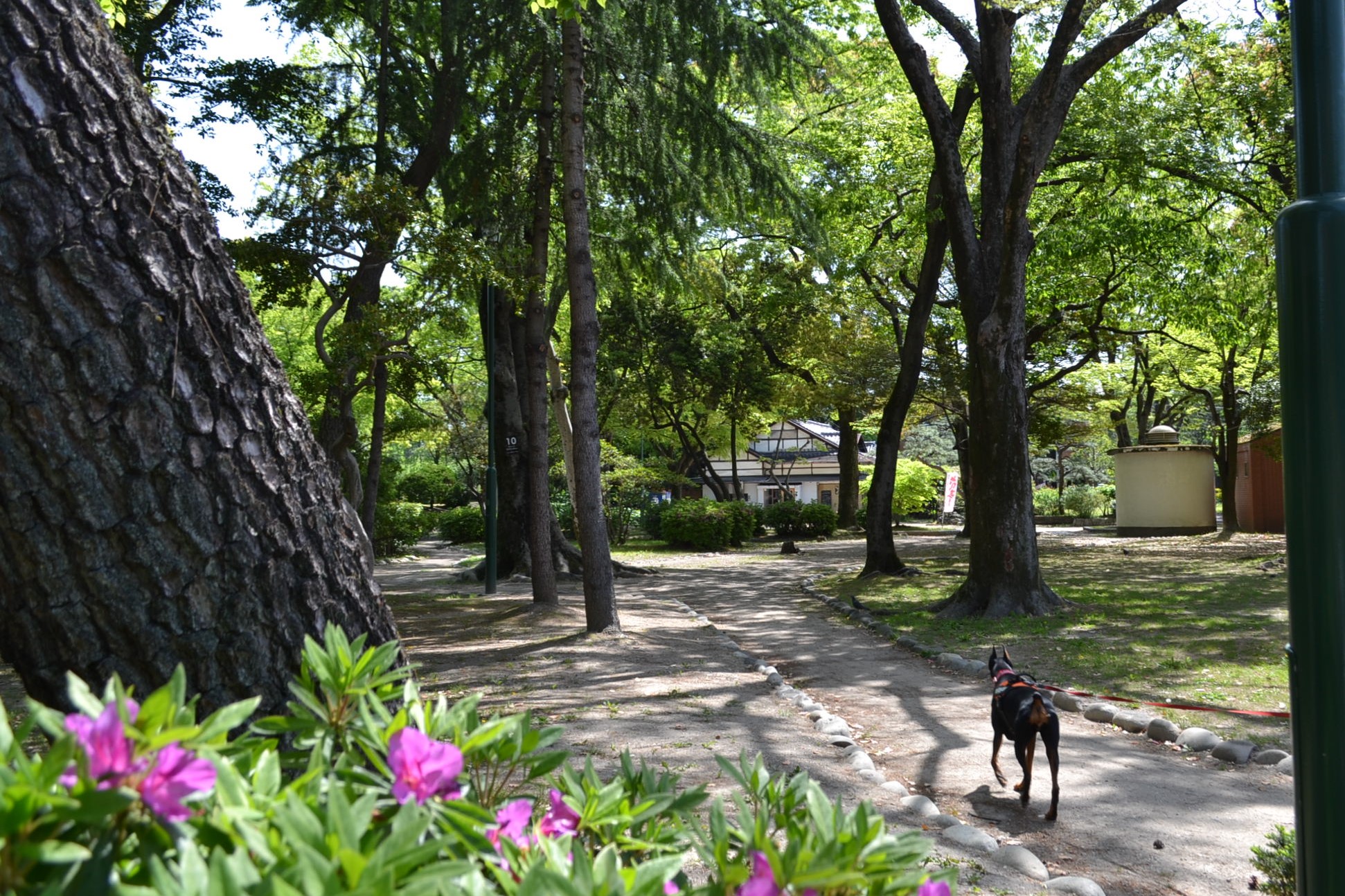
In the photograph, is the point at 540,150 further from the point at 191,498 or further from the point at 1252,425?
the point at 1252,425

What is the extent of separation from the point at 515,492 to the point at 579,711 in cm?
1143

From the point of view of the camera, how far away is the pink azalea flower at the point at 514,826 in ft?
4.12

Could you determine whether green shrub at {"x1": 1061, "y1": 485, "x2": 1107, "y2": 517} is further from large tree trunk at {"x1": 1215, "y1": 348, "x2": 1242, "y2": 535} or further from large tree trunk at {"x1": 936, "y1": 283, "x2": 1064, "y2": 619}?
large tree trunk at {"x1": 936, "y1": 283, "x2": 1064, "y2": 619}

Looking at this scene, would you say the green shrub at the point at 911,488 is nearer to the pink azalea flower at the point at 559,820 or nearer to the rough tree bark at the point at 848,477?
the rough tree bark at the point at 848,477

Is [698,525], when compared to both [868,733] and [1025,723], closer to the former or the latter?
[868,733]

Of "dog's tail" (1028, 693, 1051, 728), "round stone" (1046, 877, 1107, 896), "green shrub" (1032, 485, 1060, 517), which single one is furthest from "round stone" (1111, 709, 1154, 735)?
"green shrub" (1032, 485, 1060, 517)

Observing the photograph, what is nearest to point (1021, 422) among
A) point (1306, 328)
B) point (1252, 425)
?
point (1306, 328)

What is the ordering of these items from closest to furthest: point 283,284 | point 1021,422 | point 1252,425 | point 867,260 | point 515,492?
1. point 283,284
2. point 1021,422
3. point 515,492
4. point 867,260
5. point 1252,425

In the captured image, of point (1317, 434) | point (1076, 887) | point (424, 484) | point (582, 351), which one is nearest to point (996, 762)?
point (1076, 887)

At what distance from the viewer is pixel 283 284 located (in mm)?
11484

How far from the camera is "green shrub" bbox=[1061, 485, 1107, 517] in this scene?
153 ft

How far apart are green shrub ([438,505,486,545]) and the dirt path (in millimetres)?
19718

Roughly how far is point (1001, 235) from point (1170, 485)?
A: 19.0m

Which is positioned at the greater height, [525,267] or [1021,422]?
[525,267]
